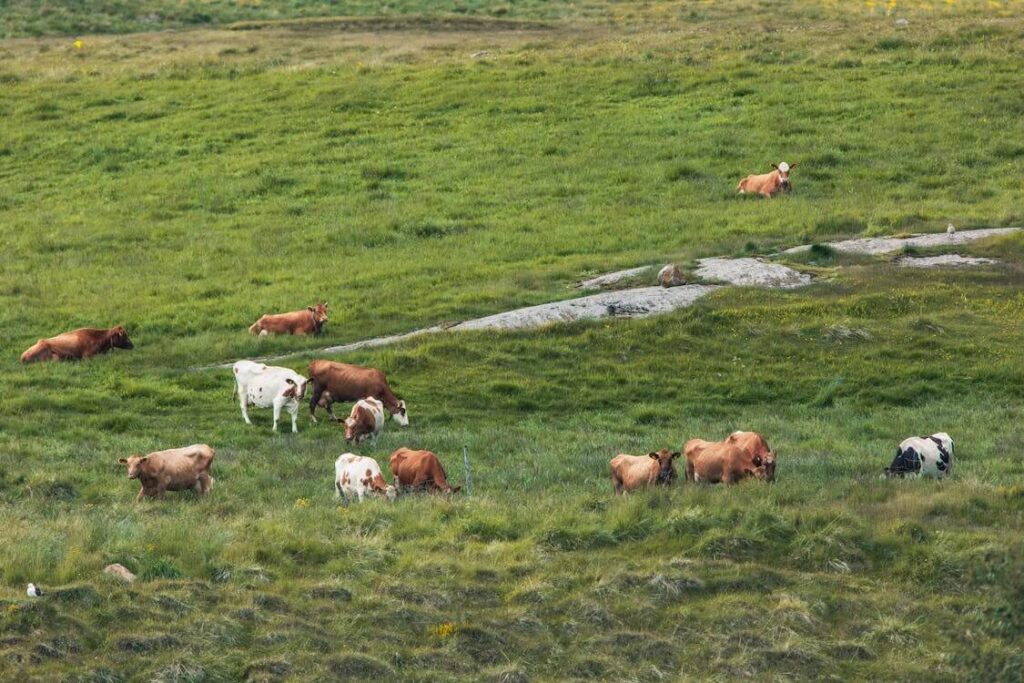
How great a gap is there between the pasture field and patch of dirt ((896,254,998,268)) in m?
0.66

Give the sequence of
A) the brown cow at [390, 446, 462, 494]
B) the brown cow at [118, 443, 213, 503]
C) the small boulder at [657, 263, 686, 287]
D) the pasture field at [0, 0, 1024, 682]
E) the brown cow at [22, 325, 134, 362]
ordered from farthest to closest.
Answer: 1. the small boulder at [657, 263, 686, 287]
2. the brown cow at [22, 325, 134, 362]
3. the brown cow at [390, 446, 462, 494]
4. the brown cow at [118, 443, 213, 503]
5. the pasture field at [0, 0, 1024, 682]

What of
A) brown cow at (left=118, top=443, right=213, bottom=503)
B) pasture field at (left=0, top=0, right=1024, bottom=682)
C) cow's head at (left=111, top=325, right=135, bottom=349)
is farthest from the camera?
cow's head at (left=111, top=325, right=135, bottom=349)

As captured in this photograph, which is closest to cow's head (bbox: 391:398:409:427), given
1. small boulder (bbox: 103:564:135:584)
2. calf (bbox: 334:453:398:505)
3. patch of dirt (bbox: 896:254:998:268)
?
calf (bbox: 334:453:398:505)

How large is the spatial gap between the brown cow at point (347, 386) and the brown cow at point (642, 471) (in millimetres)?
6154

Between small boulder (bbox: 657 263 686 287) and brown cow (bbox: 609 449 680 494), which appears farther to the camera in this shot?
small boulder (bbox: 657 263 686 287)

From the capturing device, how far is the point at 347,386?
2825cm

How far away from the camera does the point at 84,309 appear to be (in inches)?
1410

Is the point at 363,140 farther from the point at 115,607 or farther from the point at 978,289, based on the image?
the point at 115,607

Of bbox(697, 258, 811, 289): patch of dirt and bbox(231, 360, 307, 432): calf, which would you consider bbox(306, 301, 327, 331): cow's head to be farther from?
bbox(697, 258, 811, 289): patch of dirt

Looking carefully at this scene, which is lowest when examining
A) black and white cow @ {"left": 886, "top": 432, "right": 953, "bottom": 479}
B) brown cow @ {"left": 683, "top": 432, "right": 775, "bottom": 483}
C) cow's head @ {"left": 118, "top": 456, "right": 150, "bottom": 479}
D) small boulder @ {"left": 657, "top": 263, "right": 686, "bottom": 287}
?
small boulder @ {"left": 657, "top": 263, "right": 686, "bottom": 287}

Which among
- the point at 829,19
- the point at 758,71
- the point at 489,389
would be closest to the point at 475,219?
the point at 489,389

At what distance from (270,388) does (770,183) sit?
20.9 metres

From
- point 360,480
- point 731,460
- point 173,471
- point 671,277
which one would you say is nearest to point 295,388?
point 173,471

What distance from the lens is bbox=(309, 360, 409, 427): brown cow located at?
2802 cm
